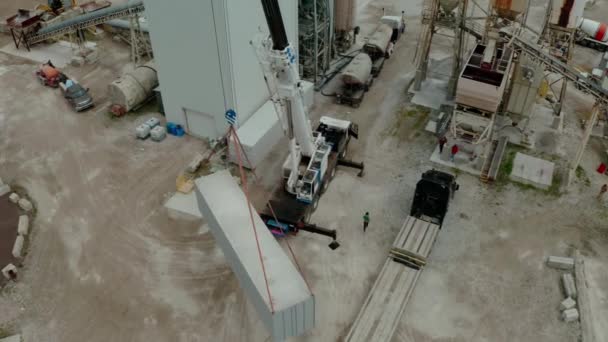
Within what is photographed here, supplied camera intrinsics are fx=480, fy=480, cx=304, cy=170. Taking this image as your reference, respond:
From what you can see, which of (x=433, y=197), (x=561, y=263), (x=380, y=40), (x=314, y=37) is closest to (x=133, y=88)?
Answer: (x=314, y=37)

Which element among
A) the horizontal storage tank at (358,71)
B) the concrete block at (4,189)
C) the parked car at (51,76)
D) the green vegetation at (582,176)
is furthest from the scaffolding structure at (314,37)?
the concrete block at (4,189)

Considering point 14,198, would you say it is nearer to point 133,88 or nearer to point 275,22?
point 133,88

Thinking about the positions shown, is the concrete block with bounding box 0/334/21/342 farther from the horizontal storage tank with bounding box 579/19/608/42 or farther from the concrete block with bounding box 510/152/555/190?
the horizontal storage tank with bounding box 579/19/608/42

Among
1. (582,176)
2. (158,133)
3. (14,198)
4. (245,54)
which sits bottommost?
(14,198)

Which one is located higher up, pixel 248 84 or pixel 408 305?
pixel 248 84

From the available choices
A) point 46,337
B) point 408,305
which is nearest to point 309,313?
point 408,305

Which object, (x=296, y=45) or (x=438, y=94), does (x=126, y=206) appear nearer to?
(x=296, y=45)

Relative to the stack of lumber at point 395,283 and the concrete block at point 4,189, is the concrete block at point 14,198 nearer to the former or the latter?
the concrete block at point 4,189
